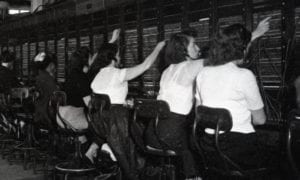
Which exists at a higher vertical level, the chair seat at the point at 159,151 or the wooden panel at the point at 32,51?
the wooden panel at the point at 32,51

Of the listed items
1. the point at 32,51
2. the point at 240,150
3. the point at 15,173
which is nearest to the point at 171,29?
the point at 240,150

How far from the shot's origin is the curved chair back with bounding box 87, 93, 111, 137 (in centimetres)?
366

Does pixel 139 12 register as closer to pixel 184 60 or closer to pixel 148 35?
pixel 148 35

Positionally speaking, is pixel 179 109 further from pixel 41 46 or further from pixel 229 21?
pixel 41 46

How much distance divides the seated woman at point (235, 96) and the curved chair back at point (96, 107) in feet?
3.51

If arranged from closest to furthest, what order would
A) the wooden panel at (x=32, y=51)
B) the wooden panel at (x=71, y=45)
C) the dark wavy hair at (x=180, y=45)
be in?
the dark wavy hair at (x=180, y=45) → the wooden panel at (x=71, y=45) → the wooden panel at (x=32, y=51)

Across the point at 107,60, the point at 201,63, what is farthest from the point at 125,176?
the point at 201,63

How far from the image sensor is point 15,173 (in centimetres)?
533

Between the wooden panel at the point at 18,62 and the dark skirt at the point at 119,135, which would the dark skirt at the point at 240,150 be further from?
the wooden panel at the point at 18,62

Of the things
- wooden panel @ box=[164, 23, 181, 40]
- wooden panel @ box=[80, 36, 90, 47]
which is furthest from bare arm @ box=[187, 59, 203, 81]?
wooden panel @ box=[80, 36, 90, 47]

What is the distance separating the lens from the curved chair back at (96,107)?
12.0 ft

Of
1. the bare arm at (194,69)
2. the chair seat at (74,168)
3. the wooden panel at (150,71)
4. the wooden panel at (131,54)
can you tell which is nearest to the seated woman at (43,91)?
the chair seat at (74,168)

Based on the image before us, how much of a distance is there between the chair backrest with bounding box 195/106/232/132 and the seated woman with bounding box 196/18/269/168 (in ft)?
0.49

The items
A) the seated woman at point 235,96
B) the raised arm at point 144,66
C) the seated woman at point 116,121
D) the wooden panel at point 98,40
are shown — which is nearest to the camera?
the seated woman at point 235,96
